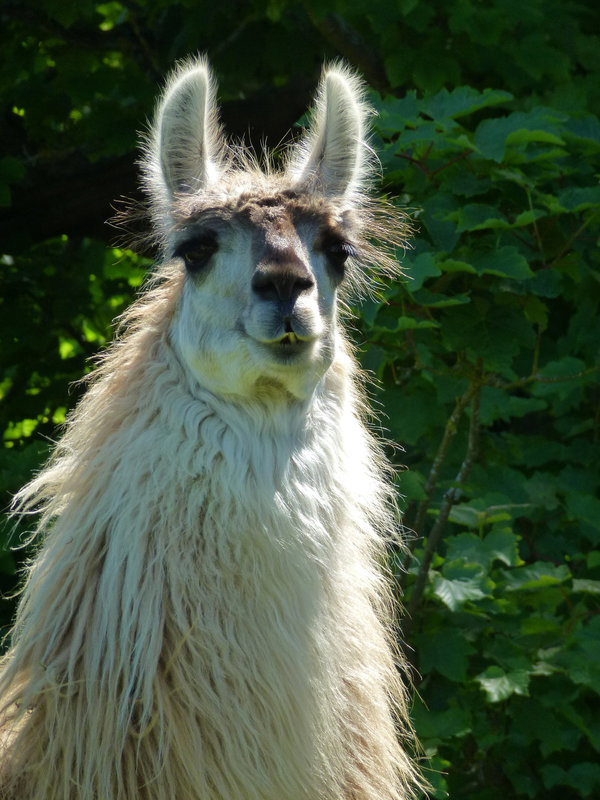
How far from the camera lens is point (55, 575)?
2.77m

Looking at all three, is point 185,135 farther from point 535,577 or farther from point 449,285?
point 535,577

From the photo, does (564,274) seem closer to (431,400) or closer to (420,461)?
(431,400)

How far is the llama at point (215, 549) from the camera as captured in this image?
2574mm

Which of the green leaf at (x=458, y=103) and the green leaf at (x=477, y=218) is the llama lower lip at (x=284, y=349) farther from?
the green leaf at (x=458, y=103)

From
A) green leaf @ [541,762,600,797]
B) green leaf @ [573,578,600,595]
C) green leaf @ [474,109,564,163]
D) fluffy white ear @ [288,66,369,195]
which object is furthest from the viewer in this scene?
green leaf @ [541,762,600,797]

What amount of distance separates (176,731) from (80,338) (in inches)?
128

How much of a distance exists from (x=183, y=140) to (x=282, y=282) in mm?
681

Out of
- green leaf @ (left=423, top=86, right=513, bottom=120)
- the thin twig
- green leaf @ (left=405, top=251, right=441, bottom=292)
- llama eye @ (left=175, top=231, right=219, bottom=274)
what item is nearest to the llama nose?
llama eye @ (left=175, top=231, right=219, bottom=274)

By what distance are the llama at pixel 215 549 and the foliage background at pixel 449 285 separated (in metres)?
0.69

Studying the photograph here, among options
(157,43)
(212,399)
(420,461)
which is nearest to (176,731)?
(212,399)

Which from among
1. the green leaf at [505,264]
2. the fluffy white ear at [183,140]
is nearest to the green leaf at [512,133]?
the green leaf at [505,264]

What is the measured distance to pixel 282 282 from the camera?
8.50 ft

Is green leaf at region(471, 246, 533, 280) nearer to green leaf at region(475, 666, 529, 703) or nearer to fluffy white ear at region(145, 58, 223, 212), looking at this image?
fluffy white ear at region(145, 58, 223, 212)

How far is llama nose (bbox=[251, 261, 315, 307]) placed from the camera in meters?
2.59
